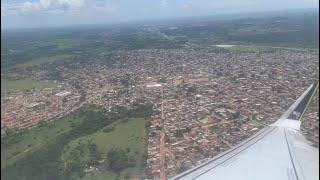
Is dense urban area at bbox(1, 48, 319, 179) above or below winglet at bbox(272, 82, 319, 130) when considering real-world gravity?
below

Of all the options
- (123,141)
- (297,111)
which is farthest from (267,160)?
(297,111)

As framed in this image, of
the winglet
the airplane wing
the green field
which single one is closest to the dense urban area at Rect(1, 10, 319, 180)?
the green field

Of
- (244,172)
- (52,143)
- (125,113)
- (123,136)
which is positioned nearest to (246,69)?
(125,113)

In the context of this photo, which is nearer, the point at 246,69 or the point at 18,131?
the point at 18,131

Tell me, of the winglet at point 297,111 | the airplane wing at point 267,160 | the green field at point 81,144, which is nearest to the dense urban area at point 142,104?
the green field at point 81,144

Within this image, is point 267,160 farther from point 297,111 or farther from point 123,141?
point 297,111

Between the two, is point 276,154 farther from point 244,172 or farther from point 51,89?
point 51,89

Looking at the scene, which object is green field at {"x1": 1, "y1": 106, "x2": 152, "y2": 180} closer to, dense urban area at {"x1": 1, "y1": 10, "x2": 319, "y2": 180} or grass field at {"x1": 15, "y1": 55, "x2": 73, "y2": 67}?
Answer: dense urban area at {"x1": 1, "y1": 10, "x2": 319, "y2": 180}

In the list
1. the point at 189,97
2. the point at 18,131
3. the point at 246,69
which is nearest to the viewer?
the point at 18,131
